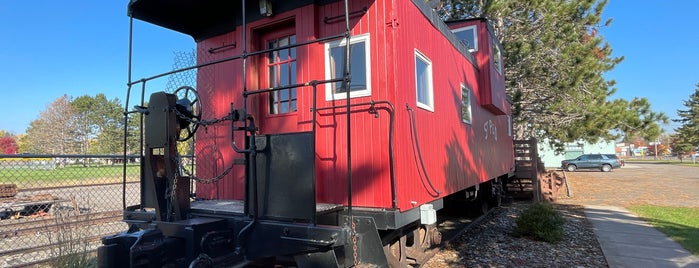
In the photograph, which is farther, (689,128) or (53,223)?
(689,128)

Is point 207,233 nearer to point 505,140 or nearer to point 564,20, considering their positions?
point 505,140

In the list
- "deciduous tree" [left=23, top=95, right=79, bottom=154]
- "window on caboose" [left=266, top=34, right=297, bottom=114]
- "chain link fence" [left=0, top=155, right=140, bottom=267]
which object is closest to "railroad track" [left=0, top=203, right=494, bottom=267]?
"chain link fence" [left=0, top=155, right=140, bottom=267]

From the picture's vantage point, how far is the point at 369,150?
3.87 meters

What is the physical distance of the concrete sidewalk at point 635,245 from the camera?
5.53 meters

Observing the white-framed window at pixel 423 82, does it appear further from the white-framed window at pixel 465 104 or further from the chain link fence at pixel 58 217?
the chain link fence at pixel 58 217

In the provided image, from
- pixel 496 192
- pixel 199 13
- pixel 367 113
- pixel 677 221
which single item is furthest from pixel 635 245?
pixel 199 13

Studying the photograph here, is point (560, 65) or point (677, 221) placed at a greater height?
point (560, 65)

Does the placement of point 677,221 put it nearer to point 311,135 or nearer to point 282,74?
point 282,74

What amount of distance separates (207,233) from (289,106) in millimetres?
1670

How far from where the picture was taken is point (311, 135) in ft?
10.8

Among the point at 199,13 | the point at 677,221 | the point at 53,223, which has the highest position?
the point at 199,13

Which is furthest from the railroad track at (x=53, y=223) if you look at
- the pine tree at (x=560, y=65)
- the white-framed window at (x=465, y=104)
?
the pine tree at (x=560, y=65)

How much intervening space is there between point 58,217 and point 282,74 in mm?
3242

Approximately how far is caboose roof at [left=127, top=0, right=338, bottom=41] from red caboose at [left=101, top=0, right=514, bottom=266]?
2cm
